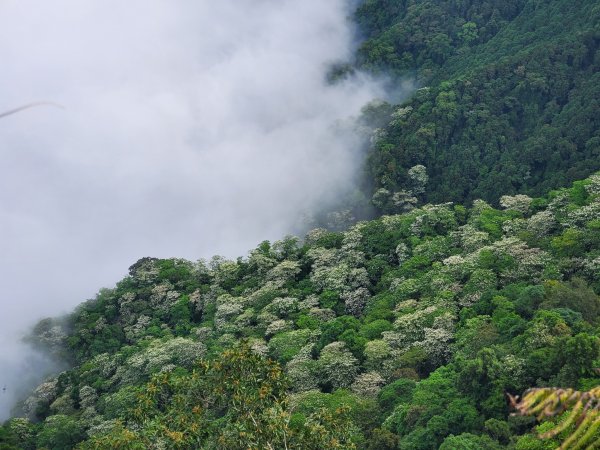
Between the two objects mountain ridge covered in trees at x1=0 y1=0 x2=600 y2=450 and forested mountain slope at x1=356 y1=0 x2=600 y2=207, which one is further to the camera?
forested mountain slope at x1=356 y1=0 x2=600 y2=207

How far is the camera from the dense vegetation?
2314cm

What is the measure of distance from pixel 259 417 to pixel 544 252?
28.5m

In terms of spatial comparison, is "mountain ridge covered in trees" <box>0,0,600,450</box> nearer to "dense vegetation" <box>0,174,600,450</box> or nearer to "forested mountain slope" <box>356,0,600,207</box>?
"dense vegetation" <box>0,174,600,450</box>

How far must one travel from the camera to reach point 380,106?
3620 inches

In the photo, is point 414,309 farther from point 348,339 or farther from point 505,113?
point 505,113

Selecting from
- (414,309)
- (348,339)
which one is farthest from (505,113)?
(348,339)

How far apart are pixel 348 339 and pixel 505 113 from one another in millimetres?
44909

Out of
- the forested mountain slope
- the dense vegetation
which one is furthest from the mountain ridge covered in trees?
the forested mountain slope

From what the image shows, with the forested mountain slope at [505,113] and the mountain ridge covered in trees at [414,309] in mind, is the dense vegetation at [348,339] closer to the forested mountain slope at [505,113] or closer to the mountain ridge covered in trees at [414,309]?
the mountain ridge covered in trees at [414,309]

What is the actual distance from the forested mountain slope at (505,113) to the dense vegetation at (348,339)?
1082cm

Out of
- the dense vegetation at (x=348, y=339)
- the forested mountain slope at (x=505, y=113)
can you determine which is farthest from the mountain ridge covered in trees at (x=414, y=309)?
the forested mountain slope at (x=505, y=113)

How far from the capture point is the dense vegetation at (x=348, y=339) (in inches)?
911

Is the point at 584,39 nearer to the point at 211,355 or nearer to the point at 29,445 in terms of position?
the point at 211,355

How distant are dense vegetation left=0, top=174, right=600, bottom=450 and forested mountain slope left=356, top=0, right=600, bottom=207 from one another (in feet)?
35.5
